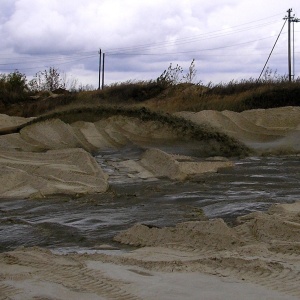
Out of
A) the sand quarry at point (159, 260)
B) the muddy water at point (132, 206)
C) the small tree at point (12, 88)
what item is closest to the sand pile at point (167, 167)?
the muddy water at point (132, 206)

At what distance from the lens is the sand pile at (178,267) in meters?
4.29

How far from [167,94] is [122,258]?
24.7 m

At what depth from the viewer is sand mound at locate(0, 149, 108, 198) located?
10203 mm

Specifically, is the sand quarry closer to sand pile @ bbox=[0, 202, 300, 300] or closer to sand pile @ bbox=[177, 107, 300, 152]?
sand pile @ bbox=[0, 202, 300, 300]

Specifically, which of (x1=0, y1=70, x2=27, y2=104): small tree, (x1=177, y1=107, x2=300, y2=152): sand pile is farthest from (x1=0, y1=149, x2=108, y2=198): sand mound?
(x1=0, y1=70, x2=27, y2=104): small tree

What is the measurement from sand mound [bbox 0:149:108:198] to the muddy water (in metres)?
0.34

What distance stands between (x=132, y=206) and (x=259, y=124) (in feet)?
36.8

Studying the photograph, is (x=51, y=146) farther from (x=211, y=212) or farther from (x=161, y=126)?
(x=211, y=212)

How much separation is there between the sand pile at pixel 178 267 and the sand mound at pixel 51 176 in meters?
3.65

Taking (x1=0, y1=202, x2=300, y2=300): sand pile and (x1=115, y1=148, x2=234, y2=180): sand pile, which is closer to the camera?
(x1=0, y1=202, x2=300, y2=300): sand pile

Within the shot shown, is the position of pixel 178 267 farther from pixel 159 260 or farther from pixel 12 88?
pixel 12 88

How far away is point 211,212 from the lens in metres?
8.23

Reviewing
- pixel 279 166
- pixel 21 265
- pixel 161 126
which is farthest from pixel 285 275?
pixel 161 126

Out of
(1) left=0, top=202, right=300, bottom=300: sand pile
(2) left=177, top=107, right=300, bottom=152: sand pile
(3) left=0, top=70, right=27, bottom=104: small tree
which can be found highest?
(3) left=0, top=70, right=27, bottom=104: small tree
